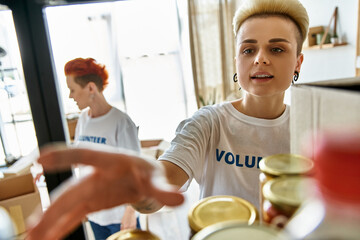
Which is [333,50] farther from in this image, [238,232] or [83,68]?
[238,232]

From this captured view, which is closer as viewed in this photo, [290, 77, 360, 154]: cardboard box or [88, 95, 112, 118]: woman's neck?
[290, 77, 360, 154]: cardboard box

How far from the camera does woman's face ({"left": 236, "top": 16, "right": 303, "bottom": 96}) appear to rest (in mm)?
720

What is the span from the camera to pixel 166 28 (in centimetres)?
427

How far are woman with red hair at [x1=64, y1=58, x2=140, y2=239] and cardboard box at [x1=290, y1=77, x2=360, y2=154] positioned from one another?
1268mm

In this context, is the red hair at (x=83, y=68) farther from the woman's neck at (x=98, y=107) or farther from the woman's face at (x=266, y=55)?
the woman's face at (x=266, y=55)

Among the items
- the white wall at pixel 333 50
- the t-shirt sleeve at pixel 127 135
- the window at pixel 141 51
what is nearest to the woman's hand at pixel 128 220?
the t-shirt sleeve at pixel 127 135

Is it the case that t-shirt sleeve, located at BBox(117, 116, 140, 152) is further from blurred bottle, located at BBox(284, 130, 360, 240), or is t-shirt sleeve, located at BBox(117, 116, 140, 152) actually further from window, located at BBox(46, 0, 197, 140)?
window, located at BBox(46, 0, 197, 140)

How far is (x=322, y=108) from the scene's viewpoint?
14.4 inches

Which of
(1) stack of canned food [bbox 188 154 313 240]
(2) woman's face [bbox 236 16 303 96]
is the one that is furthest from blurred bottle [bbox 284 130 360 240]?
Answer: (2) woman's face [bbox 236 16 303 96]

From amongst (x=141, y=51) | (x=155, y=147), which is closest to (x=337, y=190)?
(x=155, y=147)

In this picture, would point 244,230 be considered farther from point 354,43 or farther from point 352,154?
point 354,43

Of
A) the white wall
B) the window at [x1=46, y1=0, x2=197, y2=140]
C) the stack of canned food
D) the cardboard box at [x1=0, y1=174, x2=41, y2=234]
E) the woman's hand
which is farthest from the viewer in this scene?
the window at [x1=46, y1=0, x2=197, y2=140]

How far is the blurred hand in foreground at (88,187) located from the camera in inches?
Result: 11.4

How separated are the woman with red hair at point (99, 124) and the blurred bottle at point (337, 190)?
1.43 m
